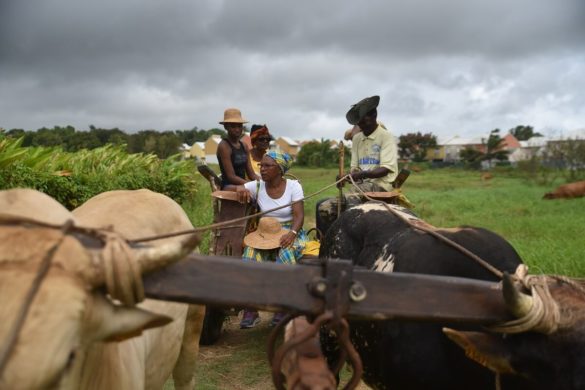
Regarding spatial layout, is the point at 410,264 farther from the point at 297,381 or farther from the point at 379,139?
the point at 379,139

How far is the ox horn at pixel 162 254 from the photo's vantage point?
158 centimetres

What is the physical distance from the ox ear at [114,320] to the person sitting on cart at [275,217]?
3577mm

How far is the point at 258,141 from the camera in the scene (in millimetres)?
6582

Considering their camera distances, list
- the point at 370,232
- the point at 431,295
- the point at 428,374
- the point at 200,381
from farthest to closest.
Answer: the point at 200,381
the point at 370,232
the point at 428,374
the point at 431,295

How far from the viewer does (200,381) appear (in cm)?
500

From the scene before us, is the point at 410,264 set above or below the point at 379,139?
below

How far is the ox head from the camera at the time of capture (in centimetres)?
198

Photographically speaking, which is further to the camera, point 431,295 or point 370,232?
point 370,232

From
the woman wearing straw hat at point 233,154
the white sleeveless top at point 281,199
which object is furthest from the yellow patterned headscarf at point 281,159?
the woman wearing straw hat at point 233,154

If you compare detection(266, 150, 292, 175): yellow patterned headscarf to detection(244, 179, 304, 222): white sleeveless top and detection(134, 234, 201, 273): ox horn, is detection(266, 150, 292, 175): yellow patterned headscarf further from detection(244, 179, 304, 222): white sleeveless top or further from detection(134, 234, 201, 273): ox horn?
detection(134, 234, 201, 273): ox horn

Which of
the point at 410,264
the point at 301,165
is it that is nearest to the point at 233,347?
the point at 410,264

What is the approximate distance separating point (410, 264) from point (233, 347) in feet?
11.0

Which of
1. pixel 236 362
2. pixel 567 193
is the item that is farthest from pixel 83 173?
pixel 567 193

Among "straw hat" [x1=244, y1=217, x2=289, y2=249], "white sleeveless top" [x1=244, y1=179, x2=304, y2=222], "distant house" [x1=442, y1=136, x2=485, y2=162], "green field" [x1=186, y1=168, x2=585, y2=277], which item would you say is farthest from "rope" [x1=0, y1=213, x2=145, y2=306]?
"distant house" [x1=442, y1=136, x2=485, y2=162]
